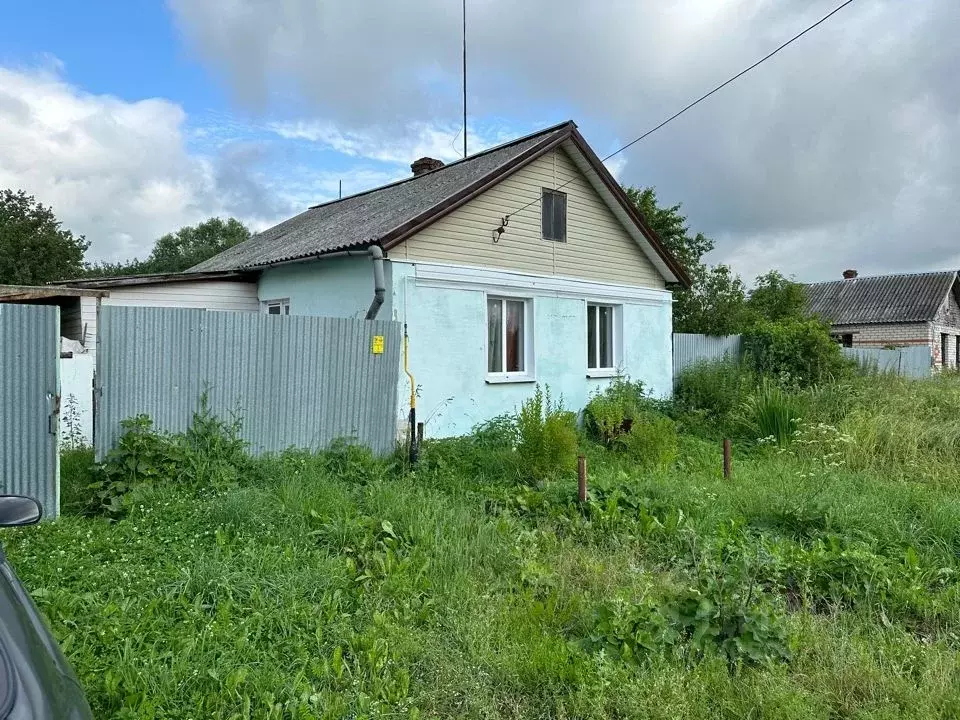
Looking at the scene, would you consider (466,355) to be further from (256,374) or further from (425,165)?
(425,165)

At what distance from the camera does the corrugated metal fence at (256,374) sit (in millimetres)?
6180

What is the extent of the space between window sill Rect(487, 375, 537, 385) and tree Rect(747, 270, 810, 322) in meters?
15.2

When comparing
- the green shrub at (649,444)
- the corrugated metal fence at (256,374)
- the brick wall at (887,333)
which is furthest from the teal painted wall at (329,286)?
the brick wall at (887,333)

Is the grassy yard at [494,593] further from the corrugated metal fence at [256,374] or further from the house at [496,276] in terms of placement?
the house at [496,276]

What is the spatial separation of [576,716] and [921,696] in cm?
177

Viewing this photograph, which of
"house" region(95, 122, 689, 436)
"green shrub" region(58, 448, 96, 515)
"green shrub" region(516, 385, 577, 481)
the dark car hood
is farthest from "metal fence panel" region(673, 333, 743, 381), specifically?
the dark car hood

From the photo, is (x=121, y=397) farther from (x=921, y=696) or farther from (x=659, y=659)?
(x=921, y=696)

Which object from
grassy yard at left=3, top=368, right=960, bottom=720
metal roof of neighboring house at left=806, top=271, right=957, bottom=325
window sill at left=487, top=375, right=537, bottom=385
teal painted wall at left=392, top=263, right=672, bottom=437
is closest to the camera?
grassy yard at left=3, top=368, right=960, bottom=720

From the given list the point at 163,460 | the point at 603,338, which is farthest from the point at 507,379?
the point at 163,460

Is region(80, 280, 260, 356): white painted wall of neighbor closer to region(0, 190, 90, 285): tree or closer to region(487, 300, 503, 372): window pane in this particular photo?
region(487, 300, 503, 372): window pane

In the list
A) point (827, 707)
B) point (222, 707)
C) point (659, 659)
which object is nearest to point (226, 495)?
point (222, 707)

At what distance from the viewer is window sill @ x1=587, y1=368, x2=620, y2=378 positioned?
1159 centimetres

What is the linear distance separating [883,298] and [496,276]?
28465mm

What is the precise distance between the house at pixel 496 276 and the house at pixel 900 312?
1976cm
